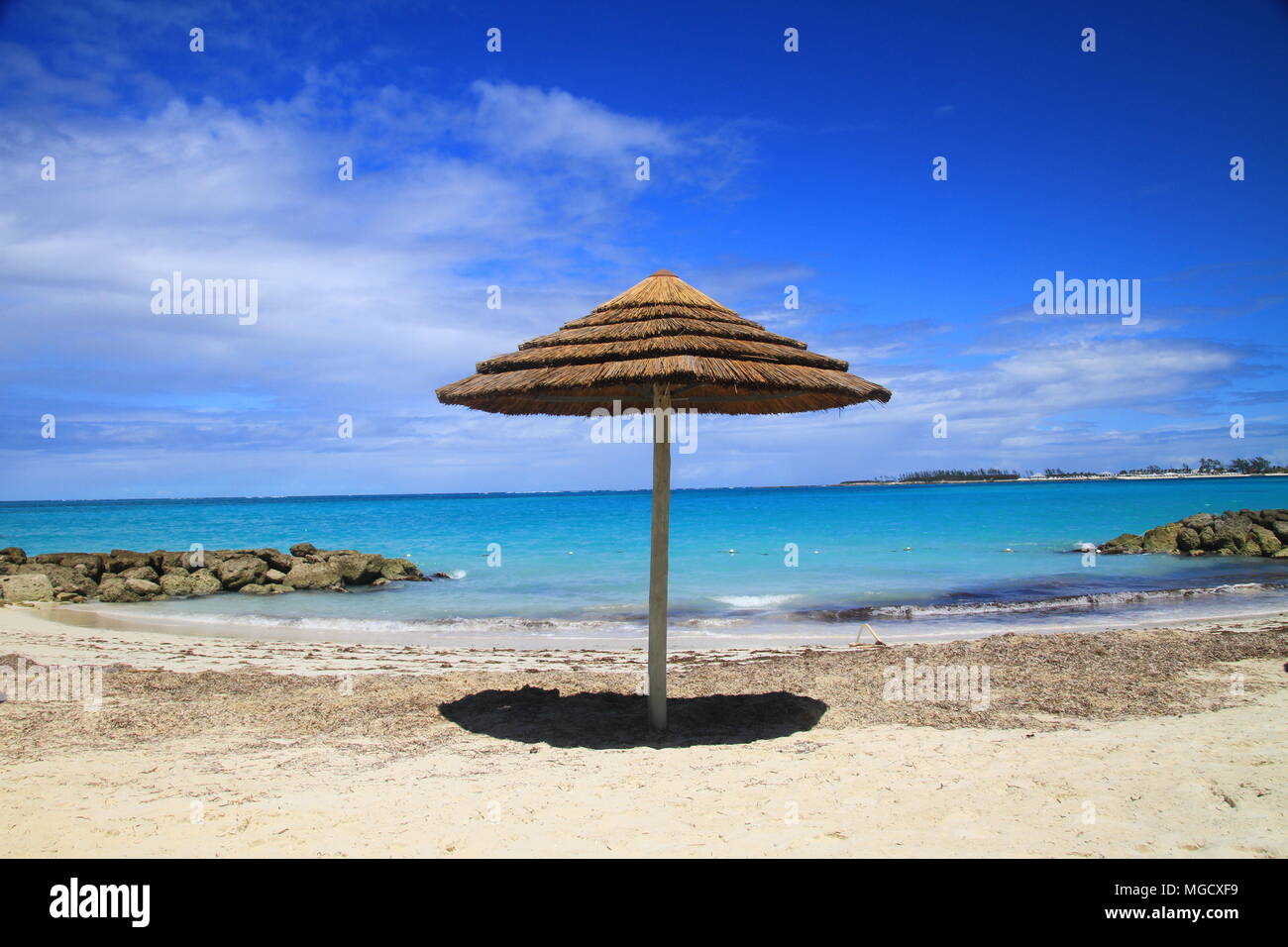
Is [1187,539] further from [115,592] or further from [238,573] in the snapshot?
[115,592]

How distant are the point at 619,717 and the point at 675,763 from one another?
1.41m

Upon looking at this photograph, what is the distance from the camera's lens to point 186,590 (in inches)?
710

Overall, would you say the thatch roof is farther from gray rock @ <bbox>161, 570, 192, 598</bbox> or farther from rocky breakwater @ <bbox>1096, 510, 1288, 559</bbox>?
rocky breakwater @ <bbox>1096, 510, 1288, 559</bbox>

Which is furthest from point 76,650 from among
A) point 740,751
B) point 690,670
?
point 740,751

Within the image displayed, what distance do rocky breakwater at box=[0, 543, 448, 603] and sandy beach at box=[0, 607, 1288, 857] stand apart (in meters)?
10.2

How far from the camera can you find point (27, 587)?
53.5ft

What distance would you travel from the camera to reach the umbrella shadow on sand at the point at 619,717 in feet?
18.5

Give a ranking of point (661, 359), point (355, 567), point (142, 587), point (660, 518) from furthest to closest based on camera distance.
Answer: point (355, 567), point (142, 587), point (660, 518), point (661, 359)

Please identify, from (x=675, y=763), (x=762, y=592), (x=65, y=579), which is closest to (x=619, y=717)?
(x=675, y=763)

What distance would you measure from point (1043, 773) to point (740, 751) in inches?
72.5

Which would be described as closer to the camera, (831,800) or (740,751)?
(831,800)

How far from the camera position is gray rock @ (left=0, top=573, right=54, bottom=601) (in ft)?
52.9
